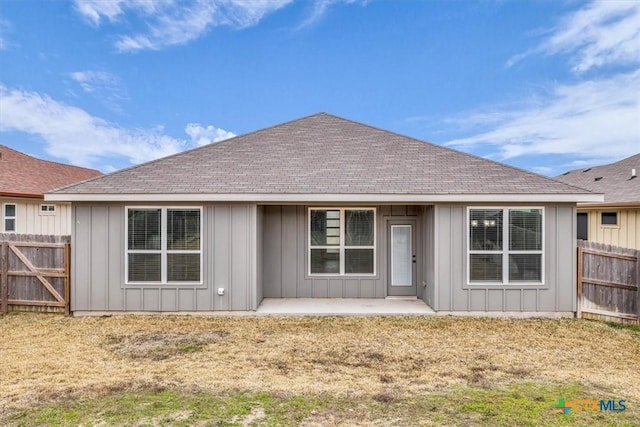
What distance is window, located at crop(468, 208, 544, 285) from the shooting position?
7051mm

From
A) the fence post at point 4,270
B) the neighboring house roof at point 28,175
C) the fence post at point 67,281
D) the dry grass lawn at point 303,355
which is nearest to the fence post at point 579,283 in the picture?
the dry grass lawn at point 303,355

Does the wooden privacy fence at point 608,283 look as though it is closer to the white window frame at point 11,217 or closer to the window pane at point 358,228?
the window pane at point 358,228

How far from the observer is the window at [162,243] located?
7.09 m

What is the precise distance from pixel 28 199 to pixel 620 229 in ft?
65.5

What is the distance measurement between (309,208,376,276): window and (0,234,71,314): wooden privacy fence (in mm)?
5222

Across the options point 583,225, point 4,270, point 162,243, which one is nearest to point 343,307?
point 162,243

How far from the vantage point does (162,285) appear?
7117 mm

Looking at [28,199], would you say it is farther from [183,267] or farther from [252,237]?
[252,237]

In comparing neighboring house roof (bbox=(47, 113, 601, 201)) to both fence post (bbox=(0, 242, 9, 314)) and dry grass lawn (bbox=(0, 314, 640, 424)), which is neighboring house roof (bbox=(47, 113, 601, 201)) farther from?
dry grass lawn (bbox=(0, 314, 640, 424))

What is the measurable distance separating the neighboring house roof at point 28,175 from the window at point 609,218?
1833 centimetres

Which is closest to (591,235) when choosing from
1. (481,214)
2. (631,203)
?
(631,203)

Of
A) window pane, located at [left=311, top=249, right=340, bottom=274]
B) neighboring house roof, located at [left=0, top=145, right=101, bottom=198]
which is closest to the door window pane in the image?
window pane, located at [left=311, top=249, right=340, bottom=274]

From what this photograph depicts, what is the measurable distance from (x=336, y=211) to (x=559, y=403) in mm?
5540

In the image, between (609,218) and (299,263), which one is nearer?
(299,263)
